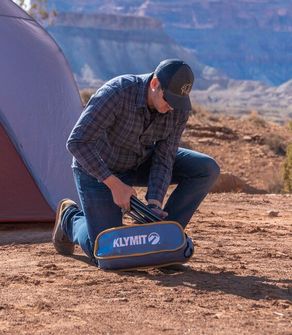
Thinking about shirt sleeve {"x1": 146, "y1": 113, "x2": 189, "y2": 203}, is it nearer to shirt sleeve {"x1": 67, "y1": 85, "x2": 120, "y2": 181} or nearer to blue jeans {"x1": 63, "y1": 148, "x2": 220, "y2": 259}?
blue jeans {"x1": 63, "y1": 148, "x2": 220, "y2": 259}

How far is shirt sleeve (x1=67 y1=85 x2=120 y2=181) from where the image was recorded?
5691 mm

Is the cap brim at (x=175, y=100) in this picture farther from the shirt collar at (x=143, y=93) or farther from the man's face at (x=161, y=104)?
the shirt collar at (x=143, y=93)

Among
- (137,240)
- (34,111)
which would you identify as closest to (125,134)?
(137,240)

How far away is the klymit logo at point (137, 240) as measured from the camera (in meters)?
5.61

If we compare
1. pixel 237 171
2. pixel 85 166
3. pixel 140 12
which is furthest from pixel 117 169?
pixel 140 12

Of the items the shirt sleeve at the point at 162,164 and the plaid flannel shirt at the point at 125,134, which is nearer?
the plaid flannel shirt at the point at 125,134

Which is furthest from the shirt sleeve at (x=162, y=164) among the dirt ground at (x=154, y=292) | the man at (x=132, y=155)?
the dirt ground at (x=154, y=292)

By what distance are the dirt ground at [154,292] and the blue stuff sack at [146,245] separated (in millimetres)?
104

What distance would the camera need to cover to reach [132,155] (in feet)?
19.7

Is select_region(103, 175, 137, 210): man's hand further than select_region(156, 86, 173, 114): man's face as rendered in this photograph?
Yes

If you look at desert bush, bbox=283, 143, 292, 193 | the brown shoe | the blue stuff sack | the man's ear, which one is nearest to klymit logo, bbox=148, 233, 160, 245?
the blue stuff sack

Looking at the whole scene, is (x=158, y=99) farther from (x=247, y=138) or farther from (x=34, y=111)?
(x=247, y=138)

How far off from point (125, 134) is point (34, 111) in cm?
267

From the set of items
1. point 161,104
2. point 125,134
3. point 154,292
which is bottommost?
point 154,292
